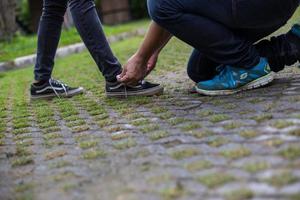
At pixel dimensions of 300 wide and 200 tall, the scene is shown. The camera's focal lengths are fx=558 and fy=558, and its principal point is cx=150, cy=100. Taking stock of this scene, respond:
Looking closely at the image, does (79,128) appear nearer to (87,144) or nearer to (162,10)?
Result: (87,144)

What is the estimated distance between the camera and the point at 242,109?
2504 millimetres

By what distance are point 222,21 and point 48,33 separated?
4.18 feet

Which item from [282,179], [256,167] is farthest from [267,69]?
[282,179]

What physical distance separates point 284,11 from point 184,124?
895 millimetres

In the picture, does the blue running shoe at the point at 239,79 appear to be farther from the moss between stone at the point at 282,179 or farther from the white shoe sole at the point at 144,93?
the moss between stone at the point at 282,179

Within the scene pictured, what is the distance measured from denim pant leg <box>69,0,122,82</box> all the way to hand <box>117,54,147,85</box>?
0.10 meters

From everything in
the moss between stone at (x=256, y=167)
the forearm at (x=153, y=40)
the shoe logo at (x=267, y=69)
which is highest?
the forearm at (x=153, y=40)

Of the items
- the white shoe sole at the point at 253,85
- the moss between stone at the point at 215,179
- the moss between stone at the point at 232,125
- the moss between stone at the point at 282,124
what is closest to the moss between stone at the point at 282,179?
the moss between stone at the point at 215,179

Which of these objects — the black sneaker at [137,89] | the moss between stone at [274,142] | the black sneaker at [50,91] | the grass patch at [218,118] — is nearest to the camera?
the moss between stone at [274,142]

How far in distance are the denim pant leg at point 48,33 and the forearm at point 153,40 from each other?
750 millimetres

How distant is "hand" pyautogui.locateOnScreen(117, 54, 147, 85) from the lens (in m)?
3.08

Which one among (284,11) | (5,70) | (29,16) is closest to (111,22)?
(29,16)

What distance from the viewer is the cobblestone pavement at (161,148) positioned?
1648 millimetres

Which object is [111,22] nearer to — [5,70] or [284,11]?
[5,70]
